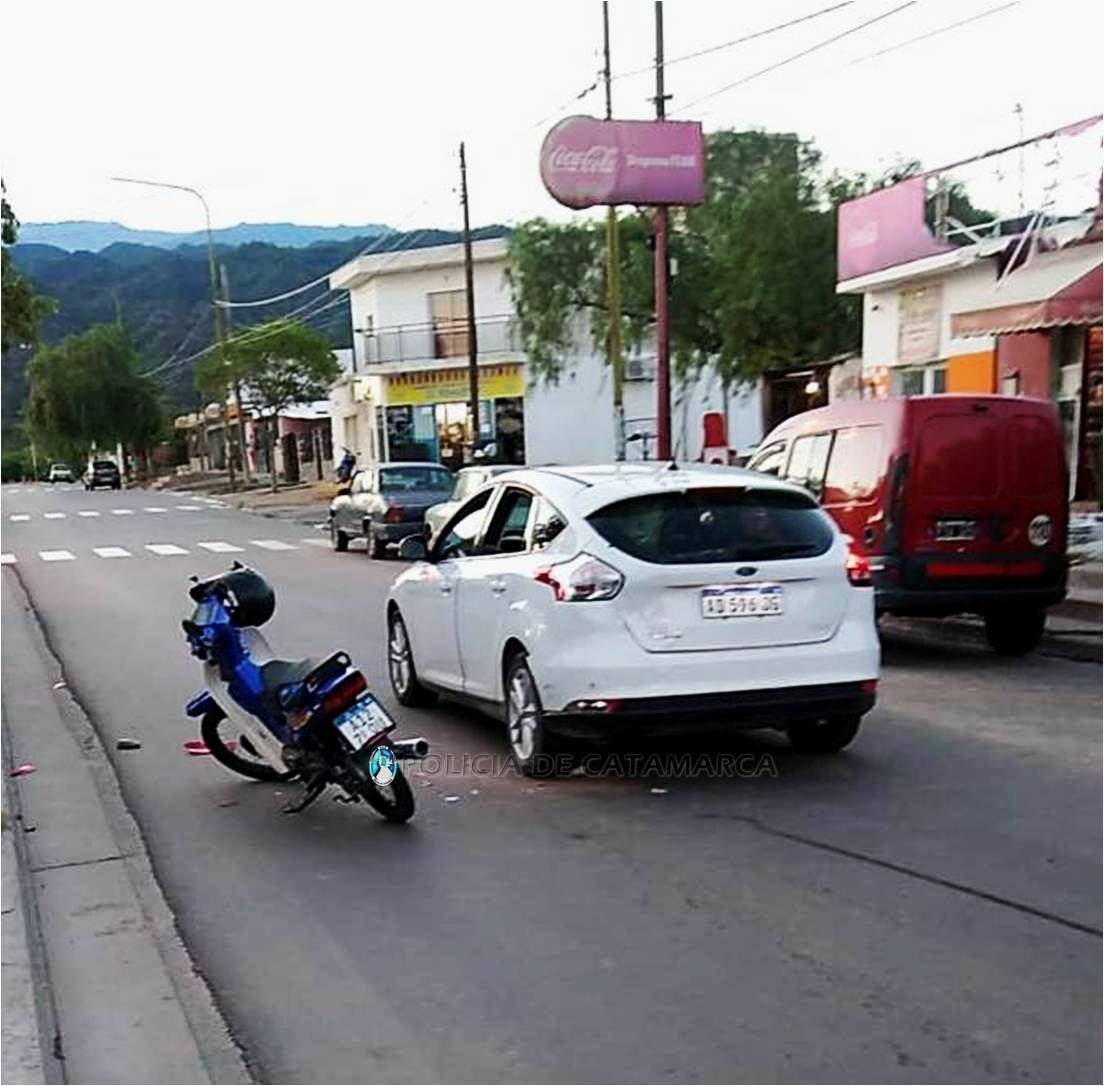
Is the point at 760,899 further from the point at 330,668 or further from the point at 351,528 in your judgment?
the point at 351,528

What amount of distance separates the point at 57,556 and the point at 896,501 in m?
18.9

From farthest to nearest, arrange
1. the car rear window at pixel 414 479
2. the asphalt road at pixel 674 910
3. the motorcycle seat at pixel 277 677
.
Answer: the car rear window at pixel 414 479
the motorcycle seat at pixel 277 677
the asphalt road at pixel 674 910

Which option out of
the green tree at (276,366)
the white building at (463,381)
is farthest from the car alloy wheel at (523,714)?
the green tree at (276,366)

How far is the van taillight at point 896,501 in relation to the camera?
415 inches

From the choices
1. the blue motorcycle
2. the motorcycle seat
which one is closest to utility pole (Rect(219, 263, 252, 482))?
the blue motorcycle

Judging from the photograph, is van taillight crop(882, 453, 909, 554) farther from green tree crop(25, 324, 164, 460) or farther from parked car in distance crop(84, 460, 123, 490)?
green tree crop(25, 324, 164, 460)

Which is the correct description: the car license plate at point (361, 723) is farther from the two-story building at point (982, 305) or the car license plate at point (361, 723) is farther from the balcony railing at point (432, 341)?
the balcony railing at point (432, 341)

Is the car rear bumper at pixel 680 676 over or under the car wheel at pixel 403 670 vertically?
over

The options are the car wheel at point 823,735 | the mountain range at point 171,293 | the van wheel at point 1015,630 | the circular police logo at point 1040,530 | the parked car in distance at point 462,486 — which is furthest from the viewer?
the mountain range at point 171,293

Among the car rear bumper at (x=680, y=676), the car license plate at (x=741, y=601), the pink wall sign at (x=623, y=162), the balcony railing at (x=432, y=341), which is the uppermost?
the pink wall sign at (x=623, y=162)

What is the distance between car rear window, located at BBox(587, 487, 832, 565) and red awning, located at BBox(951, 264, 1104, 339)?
30.1 ft

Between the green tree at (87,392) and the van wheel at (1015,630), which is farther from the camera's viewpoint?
the green tree at (87,392)

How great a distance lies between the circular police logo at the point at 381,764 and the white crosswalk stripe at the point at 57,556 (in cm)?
1955

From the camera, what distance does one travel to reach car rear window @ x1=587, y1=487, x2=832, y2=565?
271 inches
